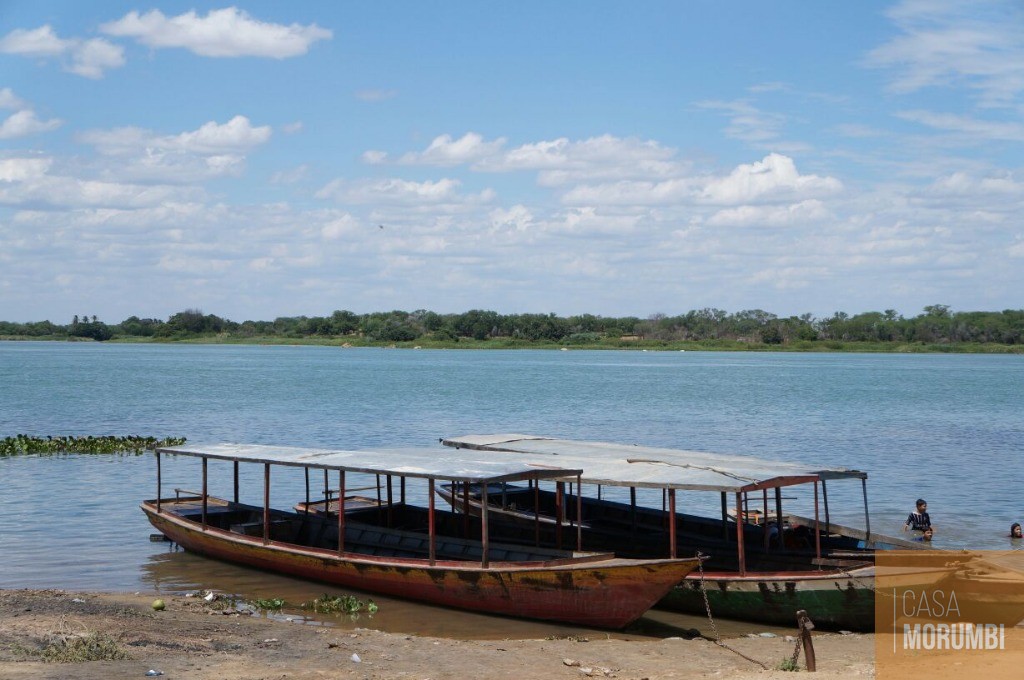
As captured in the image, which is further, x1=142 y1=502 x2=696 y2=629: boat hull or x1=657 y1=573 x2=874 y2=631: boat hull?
x1=657 y1=573 x2=874 y2=631: boat hull

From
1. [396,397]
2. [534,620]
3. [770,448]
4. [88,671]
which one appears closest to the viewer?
[88,671]

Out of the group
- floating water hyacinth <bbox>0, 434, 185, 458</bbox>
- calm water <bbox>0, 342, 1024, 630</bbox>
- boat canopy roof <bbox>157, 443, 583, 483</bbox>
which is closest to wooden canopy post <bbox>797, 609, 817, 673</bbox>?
boat canopy roof <bbox>157, 443, 583, 483</bbox>

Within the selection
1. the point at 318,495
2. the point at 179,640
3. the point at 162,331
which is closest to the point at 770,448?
the point at 318,495

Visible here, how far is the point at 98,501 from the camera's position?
24.1 metres

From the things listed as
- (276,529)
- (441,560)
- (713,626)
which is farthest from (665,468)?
(276,529)

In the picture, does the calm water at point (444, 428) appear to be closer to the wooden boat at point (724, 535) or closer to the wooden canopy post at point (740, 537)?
the wooden boat at point (724, 535)

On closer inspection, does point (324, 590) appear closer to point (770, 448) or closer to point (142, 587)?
point (142, 587)

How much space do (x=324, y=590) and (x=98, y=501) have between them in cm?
1063

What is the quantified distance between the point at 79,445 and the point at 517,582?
23.9 metres

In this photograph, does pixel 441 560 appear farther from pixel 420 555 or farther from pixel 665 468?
pixel 665 468

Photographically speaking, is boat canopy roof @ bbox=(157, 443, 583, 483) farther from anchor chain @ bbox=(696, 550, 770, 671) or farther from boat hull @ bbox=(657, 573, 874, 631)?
boat hull @ bbox=(657, 573, 874, 631)

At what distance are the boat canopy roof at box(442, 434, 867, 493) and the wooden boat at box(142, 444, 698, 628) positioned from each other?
3.70 ft

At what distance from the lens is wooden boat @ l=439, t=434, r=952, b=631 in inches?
529

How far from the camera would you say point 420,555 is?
641 inches
